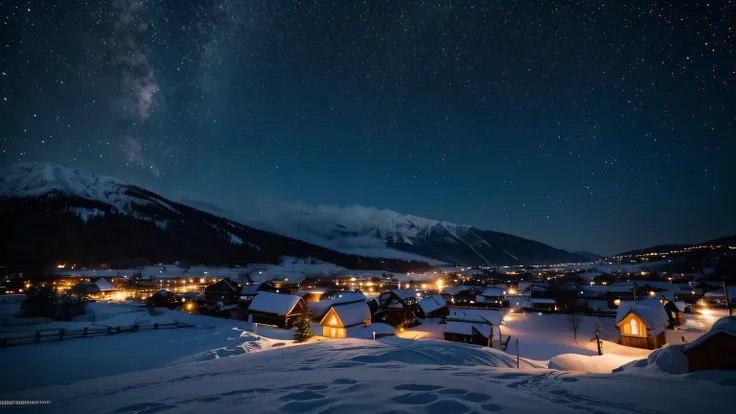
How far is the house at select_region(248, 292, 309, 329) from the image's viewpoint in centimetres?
4109

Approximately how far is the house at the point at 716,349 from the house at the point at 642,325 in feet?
67.5

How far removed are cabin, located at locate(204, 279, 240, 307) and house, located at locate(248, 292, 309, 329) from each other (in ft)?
Result: 63.9

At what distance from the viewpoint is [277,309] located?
4169 centimetres

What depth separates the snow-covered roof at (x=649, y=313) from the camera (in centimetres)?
3391

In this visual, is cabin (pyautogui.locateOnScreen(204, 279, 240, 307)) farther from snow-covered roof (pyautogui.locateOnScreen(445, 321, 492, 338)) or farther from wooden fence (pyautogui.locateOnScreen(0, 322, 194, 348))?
snow-covered roof (pyautogui.locateOnScreen(445, 321, 492, 338))

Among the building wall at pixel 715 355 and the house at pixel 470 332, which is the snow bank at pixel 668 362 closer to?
the building wall at pixel 715 355

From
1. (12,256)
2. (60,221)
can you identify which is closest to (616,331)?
(12,256)

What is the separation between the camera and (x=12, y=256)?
103m

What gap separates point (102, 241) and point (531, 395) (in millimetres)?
171222

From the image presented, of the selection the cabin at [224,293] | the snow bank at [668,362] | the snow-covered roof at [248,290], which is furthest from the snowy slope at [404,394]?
the cabin at [224,293]

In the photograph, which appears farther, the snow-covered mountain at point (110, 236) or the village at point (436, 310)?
the snow-covered mountain at point (110, 236)

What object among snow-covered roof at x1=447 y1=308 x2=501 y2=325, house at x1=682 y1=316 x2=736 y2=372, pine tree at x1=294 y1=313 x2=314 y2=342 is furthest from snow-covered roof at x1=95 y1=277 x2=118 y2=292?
house at x1=682 y1=316 x2=736 y2=372

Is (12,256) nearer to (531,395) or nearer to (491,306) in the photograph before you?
(491,306)

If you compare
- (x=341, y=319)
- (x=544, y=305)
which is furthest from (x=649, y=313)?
(x=341, y=319)
